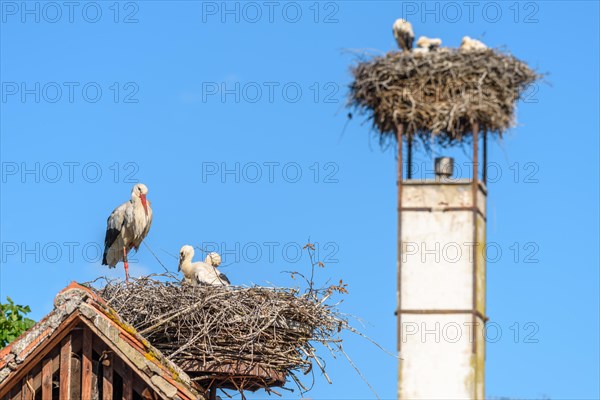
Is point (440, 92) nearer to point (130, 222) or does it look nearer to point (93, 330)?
point (93, 330)

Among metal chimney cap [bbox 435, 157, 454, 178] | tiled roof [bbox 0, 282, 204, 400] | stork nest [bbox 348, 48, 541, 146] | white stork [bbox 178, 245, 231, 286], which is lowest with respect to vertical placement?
tiled roof [bbox 0, 282, 204, 400]

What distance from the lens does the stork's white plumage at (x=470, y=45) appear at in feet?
53.2

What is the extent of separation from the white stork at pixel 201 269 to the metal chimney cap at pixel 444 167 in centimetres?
447

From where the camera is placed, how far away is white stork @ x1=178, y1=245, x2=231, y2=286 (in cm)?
2078

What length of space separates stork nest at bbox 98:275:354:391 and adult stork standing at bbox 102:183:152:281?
4792 mm

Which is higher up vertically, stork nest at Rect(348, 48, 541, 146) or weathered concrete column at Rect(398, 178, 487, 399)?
stork nest at Rect(348, 48, 541, 146)

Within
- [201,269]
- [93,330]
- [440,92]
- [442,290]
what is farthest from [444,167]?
[201,269]

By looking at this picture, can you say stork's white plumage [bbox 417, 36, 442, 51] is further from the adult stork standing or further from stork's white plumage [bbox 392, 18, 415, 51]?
the adult stork standing

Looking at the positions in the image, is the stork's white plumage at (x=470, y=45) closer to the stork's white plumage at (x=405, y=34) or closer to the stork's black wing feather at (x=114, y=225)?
the stork's white plumage at (x=405, y=34)

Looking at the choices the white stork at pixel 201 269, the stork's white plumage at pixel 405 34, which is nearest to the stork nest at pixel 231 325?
the white stork at pixel 201 269

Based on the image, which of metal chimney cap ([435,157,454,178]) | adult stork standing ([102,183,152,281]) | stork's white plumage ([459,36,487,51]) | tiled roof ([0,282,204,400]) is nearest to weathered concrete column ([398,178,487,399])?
metal chimney cap ([435,157,454,178])

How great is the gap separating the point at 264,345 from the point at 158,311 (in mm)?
1077

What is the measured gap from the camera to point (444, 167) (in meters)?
15.9

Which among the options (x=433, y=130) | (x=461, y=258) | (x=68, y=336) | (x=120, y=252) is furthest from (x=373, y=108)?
(x=120, y=252)
